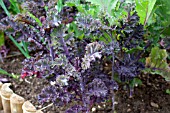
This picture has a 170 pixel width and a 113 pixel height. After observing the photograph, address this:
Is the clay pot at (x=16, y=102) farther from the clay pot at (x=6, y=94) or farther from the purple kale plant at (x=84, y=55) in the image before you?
the purple kale plant at (x=84, y=55)

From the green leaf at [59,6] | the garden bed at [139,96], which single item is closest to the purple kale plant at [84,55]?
the green leaf at [59,6]

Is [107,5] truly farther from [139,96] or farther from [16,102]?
[16,102]

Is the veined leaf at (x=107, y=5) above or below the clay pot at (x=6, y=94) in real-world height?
above

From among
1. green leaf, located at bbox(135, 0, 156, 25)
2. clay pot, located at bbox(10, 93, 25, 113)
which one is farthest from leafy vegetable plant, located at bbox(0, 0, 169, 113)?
clay pot, located at bbox(10, 93, 25, 113)

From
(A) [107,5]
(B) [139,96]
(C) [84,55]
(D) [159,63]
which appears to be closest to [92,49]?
(C) [84,55]

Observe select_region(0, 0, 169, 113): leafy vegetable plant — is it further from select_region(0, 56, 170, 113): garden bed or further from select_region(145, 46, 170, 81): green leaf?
select_region(0, 56, 170, 113): garden bed

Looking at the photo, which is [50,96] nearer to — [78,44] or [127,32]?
[78,44]
